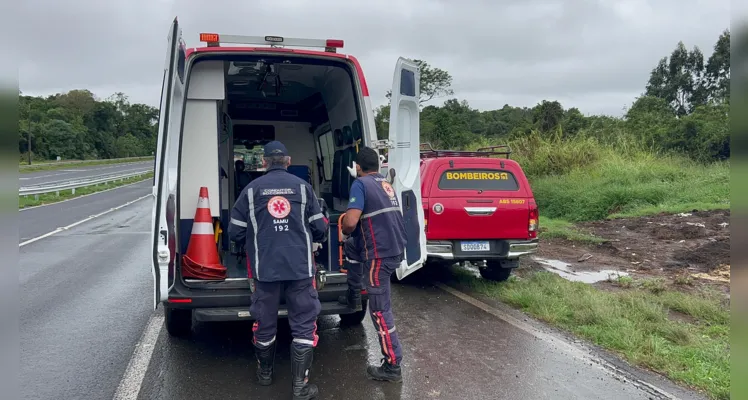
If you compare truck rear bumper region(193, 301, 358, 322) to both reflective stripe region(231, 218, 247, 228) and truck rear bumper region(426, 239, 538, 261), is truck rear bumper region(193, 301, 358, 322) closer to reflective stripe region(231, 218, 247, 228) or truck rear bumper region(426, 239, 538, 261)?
reflective stripe region(231, 218, 247, 228)

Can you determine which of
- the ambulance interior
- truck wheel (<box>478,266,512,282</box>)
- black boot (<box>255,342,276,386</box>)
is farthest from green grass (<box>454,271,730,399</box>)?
black boot (<box>255,342,276,386</box>)

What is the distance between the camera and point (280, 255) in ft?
13.0

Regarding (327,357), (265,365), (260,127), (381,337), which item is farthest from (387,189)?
(260,127)

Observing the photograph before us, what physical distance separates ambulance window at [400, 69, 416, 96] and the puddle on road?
4.55 metres

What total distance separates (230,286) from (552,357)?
2921 millimetres

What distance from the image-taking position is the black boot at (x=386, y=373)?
430 cm

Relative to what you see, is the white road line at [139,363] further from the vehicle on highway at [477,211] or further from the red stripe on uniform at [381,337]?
the vehicle on highway at [477,211]

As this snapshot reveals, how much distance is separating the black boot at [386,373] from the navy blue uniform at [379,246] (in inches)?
1.8

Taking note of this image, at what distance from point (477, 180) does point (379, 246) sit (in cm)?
338

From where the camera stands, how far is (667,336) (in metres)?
5.37

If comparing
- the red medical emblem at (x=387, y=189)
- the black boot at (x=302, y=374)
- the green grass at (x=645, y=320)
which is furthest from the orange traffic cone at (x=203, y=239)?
the green grass at (x=645, y=320)

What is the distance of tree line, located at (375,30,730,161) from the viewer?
20.7m

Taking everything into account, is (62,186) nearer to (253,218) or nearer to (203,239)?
(203,239)

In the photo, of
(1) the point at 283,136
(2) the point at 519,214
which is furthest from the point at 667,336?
(1) the point at 283,136
